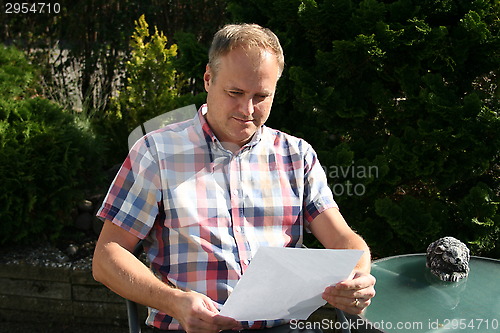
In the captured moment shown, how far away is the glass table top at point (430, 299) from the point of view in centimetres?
213

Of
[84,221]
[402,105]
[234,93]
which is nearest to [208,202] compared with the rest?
[234,93]

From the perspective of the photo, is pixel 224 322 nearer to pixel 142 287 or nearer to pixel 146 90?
pixel 142 287

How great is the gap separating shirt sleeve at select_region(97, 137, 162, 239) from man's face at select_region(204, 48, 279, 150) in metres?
0.29

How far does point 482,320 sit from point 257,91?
1.09m

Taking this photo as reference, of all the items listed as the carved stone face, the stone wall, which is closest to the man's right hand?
the carved stone face

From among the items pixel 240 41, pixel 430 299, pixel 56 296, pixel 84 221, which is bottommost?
pixel 56 296

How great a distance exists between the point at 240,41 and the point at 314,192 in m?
0.62

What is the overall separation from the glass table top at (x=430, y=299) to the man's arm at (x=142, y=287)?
2.18ft

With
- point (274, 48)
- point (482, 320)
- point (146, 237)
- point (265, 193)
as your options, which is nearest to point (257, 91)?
point (274, 48)

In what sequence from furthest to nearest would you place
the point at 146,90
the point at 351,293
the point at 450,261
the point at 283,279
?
1. the point at 146,90
2. the point at 450,261
3. the point at 351,293
4. the point at 283,279

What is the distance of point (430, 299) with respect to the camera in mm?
2303

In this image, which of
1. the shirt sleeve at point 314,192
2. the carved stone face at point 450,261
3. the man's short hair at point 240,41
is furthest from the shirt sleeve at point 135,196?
the carved stone face at point 450,261

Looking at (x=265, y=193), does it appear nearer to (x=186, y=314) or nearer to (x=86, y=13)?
(x=186, y=314)

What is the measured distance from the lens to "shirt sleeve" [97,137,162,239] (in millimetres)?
2041
